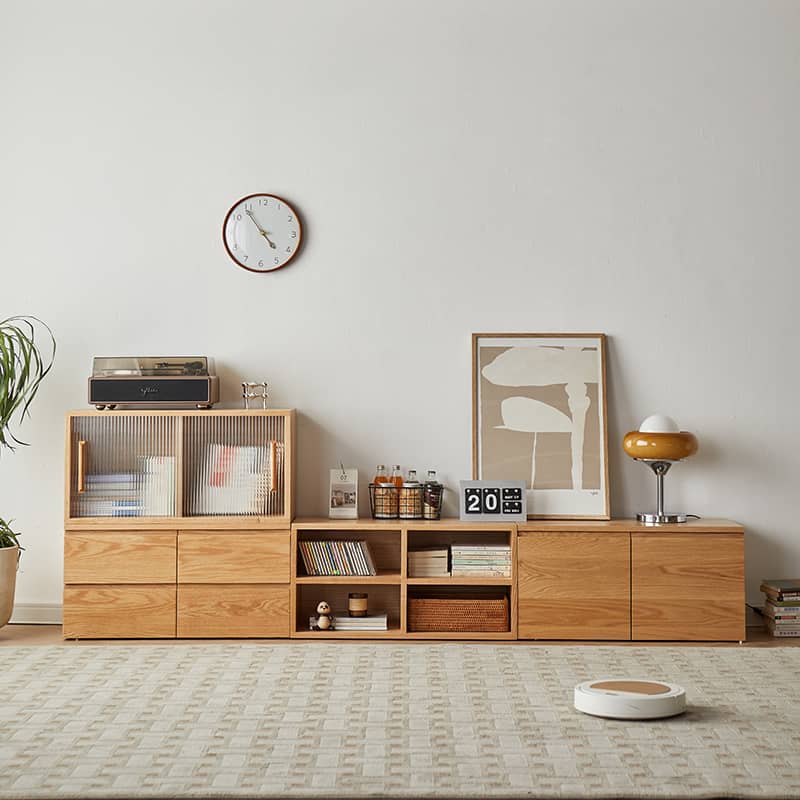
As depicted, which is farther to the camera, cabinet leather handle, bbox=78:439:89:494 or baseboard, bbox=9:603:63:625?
baseboard, bbox=9:603:63:625

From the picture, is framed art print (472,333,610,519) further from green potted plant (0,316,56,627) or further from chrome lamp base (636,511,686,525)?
Answer: green potted plant (0,316,56,627)

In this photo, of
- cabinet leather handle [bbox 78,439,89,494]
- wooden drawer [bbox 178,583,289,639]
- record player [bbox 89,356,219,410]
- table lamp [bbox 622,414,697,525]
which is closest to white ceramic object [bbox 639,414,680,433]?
table lamp [bbox 622,414,697,525]

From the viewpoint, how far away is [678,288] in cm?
507

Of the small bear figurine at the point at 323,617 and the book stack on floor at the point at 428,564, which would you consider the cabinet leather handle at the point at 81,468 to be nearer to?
the small bear figurine at the point at 323,617

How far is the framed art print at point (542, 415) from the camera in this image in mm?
4980

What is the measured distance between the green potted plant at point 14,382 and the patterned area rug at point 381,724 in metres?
0.41

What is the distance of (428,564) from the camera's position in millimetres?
4785

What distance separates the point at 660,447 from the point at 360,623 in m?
1.54

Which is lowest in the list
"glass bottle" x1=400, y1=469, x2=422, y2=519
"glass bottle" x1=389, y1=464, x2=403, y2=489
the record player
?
"glass bottle" x1=400, y1=469, x2=422, y2=519

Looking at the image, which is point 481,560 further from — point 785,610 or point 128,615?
point 128,615

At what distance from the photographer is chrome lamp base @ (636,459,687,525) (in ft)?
15.6

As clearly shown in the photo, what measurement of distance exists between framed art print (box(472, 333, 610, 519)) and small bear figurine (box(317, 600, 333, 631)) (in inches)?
36.2

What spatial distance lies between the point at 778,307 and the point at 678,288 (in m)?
0.48


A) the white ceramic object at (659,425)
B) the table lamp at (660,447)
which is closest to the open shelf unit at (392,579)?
the table lamp at (660,447)
